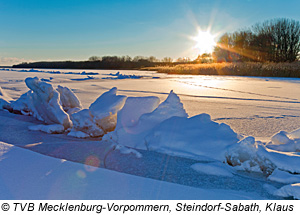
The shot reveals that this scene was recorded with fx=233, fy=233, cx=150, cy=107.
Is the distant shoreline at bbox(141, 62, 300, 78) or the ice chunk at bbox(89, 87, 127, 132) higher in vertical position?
the distant shoreline at bbox(141, 62, 300, 78)

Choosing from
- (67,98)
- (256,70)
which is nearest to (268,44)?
(256,70)

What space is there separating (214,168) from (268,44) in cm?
2447

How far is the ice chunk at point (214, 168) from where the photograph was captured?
3.64 feet

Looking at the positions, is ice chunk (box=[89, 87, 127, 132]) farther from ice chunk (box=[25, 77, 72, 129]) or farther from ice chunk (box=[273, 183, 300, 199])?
ice chunk (box=[273, 183, 300, 199])

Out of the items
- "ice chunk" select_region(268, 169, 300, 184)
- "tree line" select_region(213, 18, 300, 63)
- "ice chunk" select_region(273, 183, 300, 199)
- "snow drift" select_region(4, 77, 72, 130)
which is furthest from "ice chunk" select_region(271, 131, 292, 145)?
"tree line" select_region(213, 18, 300, 63)

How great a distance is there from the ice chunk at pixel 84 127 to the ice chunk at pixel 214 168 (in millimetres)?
877

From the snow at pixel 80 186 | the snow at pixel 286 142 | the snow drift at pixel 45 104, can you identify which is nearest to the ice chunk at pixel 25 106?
the snow drift at pixel 45 104

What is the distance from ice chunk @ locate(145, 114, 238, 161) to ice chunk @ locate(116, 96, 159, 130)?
251mm

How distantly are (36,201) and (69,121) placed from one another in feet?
3.97

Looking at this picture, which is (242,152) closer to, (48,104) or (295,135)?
(295,135)

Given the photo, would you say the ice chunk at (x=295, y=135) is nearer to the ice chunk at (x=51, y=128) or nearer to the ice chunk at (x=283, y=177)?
the ice chunk at (x=283, y=177)

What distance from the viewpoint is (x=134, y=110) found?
1.71 m

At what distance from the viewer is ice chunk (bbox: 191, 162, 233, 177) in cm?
111
